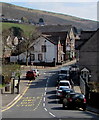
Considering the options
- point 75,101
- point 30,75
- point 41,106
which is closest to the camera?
point 75,101

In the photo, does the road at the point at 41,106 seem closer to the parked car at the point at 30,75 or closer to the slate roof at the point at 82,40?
the parked car at the point at 30,75

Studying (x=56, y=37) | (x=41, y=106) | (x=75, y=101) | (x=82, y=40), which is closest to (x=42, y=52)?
(x=56, y=37)

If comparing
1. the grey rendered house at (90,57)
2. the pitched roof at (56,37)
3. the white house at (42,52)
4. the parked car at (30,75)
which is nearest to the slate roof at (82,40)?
the grey rendered house at (90,57)

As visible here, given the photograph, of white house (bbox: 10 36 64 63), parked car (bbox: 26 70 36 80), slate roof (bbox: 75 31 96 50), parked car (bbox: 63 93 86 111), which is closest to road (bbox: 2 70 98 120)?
parked car (bbox: 63 93 86 111)

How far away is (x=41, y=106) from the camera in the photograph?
30641mm

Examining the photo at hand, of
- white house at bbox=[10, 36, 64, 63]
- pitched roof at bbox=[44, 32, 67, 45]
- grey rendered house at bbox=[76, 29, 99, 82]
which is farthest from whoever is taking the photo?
pitched roof at bbox=[44, 32, 67, 45]

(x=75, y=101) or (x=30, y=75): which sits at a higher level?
(x=30, y=75)

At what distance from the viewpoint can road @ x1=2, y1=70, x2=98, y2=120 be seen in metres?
24.4

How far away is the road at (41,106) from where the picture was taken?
24.4 meters

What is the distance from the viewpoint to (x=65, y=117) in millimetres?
23281

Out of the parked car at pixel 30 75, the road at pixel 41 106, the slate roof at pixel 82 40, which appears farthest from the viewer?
the parked car at pixel 30 75

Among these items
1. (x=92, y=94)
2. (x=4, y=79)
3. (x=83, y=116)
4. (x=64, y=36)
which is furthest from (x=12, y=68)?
(x=64, y=36)

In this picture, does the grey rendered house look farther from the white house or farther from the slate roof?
the white house

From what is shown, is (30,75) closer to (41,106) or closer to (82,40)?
(82,40)
